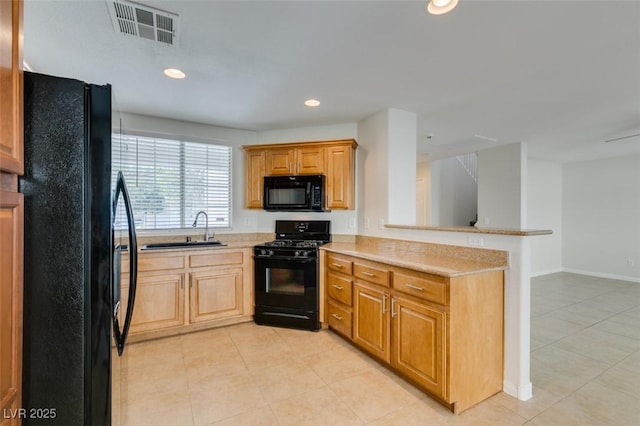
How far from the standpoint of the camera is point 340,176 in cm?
349

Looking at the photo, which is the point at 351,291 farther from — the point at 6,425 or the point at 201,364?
the point at 6,425

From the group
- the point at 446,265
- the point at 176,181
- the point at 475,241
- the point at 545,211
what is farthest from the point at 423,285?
the point at 545,211

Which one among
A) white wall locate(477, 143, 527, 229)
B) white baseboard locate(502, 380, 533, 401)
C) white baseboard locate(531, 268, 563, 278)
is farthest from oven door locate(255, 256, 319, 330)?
white baseboard locate(531, 268, 563, 278)

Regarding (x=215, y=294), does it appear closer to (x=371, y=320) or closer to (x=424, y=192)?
(x=371, y=320)

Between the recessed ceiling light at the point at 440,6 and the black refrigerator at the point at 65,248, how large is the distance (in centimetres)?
172

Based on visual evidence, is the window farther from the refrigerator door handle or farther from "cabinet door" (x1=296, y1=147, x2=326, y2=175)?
the refrigerator door handle

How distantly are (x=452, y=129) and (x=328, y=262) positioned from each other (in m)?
2.65

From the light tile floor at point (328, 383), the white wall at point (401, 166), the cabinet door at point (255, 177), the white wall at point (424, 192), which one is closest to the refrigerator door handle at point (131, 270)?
the light tile floor at point (328, 383)

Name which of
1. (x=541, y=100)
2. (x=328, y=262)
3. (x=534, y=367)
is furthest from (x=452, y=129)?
(x=534, y=367)

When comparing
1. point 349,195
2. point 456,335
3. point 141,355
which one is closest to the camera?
point 456,335

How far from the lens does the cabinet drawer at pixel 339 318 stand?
2.83 metres

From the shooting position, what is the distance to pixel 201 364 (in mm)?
2488

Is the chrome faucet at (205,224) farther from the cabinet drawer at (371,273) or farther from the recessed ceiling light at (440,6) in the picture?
the recessed ceiling light at (440,6)

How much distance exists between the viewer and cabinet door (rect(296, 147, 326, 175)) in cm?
354
